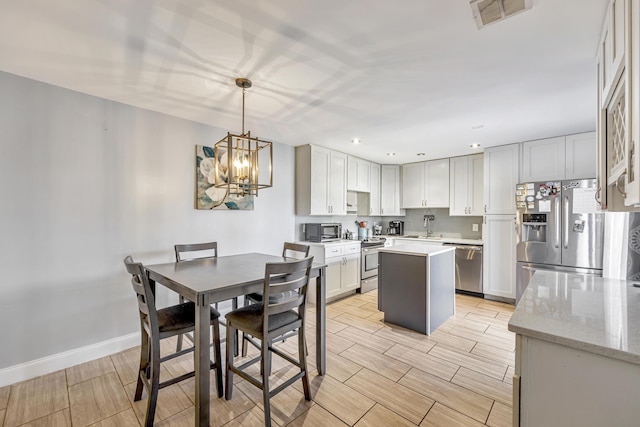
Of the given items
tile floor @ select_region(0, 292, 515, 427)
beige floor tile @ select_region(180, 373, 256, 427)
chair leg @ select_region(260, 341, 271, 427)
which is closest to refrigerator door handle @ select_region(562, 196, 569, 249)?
tile floor @ select_region(0, 292, 515, 427)

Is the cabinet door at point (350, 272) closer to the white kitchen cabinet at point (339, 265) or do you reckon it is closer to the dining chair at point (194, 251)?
the white kitchen cabinet at point (339, 265)

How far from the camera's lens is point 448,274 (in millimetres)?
3469

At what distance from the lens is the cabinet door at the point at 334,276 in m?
4.15

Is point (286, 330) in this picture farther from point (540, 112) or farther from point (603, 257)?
point (603, 257)

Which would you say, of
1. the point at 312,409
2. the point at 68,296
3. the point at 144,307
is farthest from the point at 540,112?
the point at 68,296

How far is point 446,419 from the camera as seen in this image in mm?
1831

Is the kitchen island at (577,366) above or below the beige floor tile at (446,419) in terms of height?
above

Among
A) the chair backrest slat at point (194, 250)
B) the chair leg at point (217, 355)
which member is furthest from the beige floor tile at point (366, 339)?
the chair backrest slat at point (194, 250)

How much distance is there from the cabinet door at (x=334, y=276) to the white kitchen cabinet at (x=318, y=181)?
78 centimetres

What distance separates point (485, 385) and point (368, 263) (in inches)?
106

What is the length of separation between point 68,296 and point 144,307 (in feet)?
4.16

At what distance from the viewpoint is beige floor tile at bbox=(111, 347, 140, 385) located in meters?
2.29

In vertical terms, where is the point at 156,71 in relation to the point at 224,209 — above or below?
above

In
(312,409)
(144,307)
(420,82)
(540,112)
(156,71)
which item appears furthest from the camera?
(540,112)
